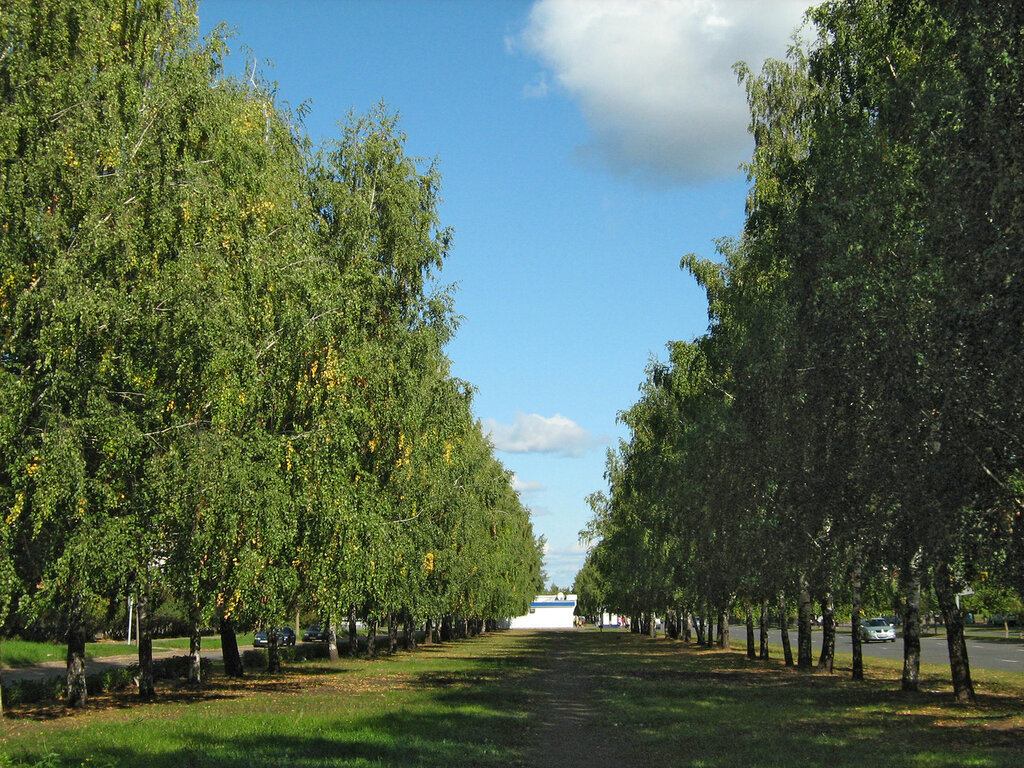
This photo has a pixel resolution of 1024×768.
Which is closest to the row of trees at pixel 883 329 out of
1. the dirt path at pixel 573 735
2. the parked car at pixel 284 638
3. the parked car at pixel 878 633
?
the dirt path at pixel 573 735

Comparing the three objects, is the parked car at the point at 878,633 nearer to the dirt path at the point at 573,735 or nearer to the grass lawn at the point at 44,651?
the dirt path at the point at 573,735

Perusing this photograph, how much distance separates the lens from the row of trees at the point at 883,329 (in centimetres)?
1241

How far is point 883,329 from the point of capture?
53.5 feet

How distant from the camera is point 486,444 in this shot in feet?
191

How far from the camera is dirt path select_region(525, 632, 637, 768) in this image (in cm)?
1405

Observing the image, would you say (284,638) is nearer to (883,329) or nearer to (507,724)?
(507,724)

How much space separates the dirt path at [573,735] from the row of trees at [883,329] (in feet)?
19.9

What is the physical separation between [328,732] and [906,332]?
1211 centimetres

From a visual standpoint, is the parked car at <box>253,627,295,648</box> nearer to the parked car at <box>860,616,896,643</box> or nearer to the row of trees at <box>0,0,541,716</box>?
the parked car at <box>860,616,896,643</box>

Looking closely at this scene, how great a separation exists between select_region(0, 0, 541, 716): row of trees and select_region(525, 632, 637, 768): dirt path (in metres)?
5.82

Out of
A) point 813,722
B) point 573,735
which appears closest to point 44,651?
point 573,735

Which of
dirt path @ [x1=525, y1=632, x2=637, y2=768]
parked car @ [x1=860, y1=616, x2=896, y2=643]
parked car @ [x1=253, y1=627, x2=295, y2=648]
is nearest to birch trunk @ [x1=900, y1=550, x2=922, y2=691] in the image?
dirt path @ [x1=525, y1=632, x2=637, y2=768]

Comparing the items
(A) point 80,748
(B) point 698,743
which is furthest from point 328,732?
(B) point 698,743

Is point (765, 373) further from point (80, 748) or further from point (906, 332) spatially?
point (80, 748)
